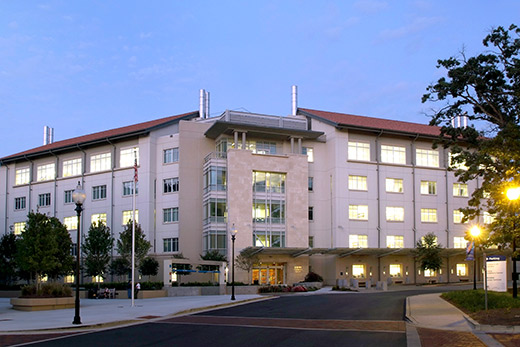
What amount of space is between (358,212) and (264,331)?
45.8m

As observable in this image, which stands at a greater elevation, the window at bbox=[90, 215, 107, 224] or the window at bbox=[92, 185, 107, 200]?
the window at bbox=[92, 185, 107, 200]

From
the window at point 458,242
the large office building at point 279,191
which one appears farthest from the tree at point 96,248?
the window at point 458,242

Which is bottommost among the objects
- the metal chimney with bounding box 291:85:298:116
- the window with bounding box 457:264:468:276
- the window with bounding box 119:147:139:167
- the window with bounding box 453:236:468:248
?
the window with bounding box 457:264:468:276

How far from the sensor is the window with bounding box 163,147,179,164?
61.5m

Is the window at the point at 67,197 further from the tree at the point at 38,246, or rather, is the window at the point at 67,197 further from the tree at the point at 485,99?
the tree at the point at 485,99

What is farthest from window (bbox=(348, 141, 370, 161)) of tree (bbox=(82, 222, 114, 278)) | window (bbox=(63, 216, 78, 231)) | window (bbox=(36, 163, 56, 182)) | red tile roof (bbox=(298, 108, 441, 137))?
window (bbox=(36, 163, 56, 182))

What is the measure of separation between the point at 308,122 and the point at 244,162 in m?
12.1

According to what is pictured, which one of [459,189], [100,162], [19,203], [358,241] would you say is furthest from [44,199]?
[459,189]

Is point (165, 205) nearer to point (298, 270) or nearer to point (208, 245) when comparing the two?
point (208, 245)

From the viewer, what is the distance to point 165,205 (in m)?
60.9

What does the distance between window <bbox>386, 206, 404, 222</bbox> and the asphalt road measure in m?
39.0

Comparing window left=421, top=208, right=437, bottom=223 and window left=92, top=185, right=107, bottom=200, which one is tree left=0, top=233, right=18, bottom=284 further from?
window left=421, top=208, right=437, bottom=223

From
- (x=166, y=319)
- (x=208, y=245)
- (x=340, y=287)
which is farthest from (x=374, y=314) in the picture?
(x=208, y=245)

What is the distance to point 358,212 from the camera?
63.6m
